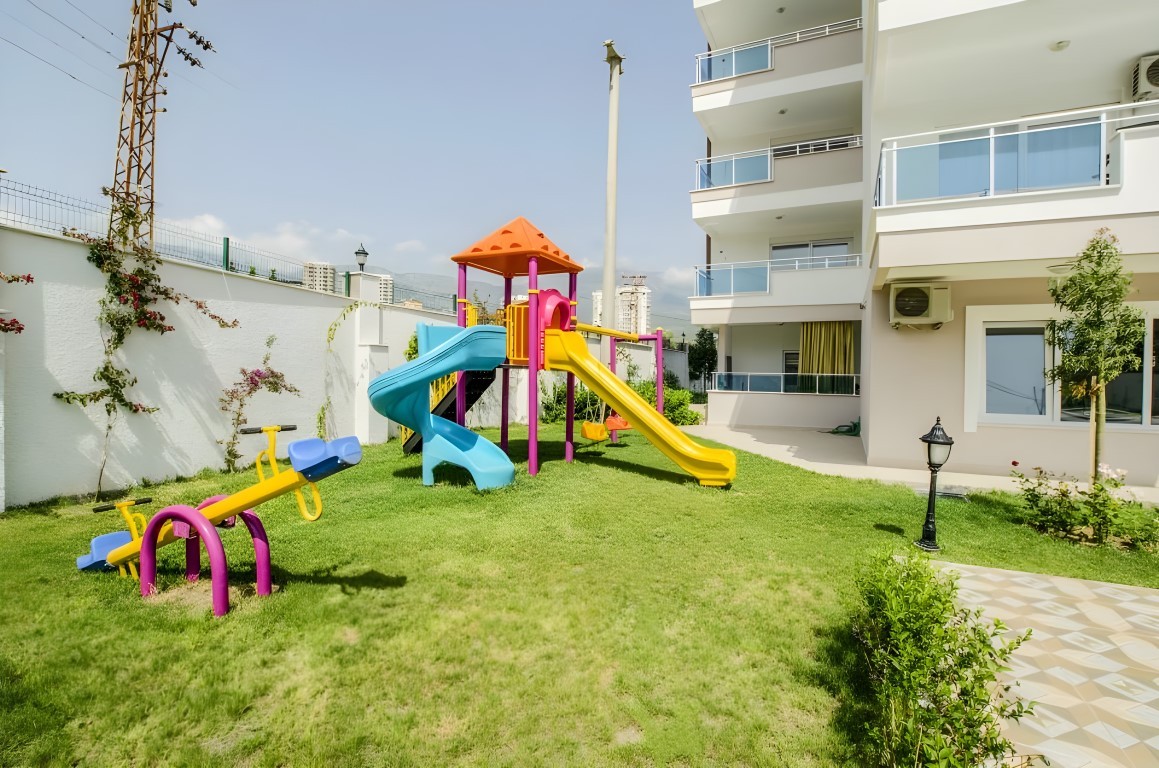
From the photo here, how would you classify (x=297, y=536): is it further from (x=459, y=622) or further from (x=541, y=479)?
(x=541, y=479)

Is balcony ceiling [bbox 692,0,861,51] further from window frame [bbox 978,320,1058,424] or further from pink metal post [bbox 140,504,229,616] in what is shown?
pink metal post [bbox 140,504,229,616]

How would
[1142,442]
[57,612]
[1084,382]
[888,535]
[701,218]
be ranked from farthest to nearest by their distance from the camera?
[701,218], [1142,442], [1084,382], [888,535], [57,612]

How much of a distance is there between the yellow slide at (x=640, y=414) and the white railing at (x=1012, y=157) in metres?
4.51

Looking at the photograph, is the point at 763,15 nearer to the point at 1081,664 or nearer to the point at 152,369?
the point at 152,369

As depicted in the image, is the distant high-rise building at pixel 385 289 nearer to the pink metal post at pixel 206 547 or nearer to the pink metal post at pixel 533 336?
the pink metal post at pixel 533 336

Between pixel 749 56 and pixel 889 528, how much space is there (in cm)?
1524

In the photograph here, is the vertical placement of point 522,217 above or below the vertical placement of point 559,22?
below

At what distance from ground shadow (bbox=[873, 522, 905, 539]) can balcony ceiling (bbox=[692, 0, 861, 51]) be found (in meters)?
16.6

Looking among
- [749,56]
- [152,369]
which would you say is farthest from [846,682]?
[749,56]

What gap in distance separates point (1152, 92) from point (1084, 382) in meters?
5.89

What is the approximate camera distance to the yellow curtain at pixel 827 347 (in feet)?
51.7

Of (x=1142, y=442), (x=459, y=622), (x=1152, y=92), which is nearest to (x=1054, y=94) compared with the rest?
(x=1152, y=92)

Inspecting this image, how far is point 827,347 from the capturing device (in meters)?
15.9

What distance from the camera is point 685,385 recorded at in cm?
3092
